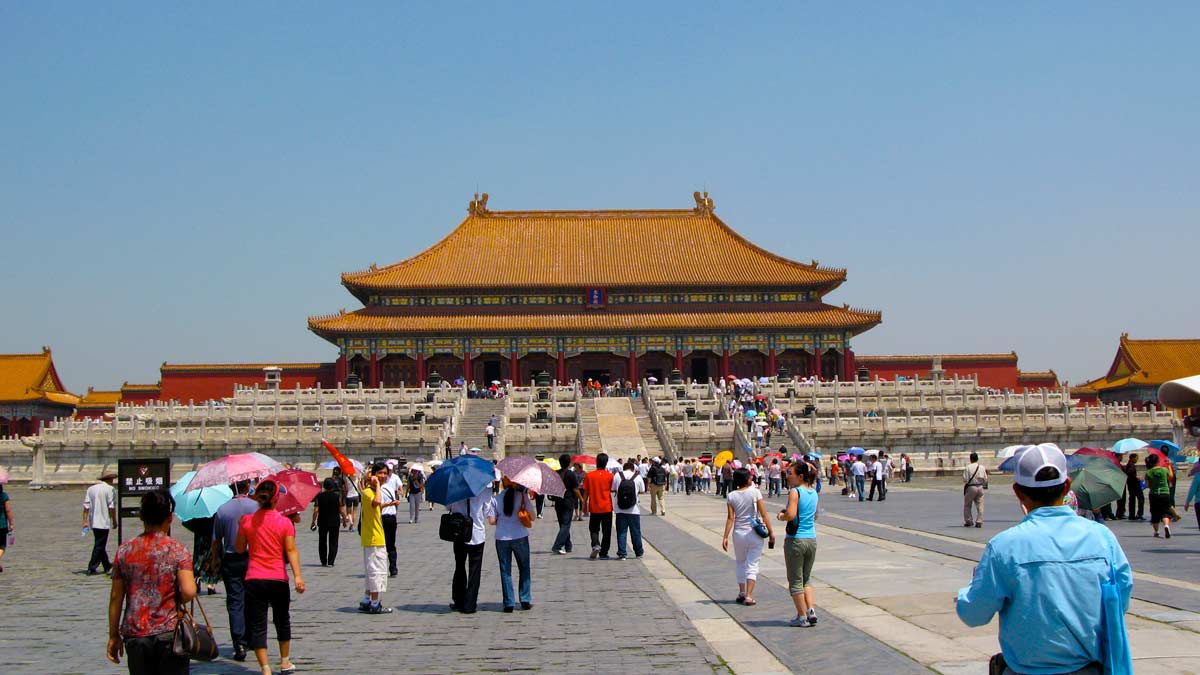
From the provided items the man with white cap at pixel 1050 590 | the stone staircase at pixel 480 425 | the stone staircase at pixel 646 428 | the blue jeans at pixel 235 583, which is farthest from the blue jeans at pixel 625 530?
the stone staircase at pixel 646 428

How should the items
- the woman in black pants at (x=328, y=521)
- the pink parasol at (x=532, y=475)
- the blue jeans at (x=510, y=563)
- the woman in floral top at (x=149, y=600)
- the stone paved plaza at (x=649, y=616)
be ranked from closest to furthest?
1. the woman in floral top at (x=149, y=600)
2. the stone paved plaza at (x=649, y=616)
3. the blue jeans at (x=510, y=563)
4. the pink parasol at (x=532, y=475)
5. the woman in black pants at (x=328, y=521)

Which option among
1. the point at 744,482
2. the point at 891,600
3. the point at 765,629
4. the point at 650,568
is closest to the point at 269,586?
the point at 765,629

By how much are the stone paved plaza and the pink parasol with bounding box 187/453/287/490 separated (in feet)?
4.18

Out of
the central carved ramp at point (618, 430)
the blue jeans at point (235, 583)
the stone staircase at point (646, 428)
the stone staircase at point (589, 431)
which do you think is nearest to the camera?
the blue jeans at point (235, 583)

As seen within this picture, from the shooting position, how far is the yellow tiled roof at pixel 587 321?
62.3 m

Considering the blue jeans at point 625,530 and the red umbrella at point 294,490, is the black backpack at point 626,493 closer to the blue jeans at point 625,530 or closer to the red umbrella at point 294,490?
the blue jeans at point 625,530

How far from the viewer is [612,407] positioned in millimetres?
44969

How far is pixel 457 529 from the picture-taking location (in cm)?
1167

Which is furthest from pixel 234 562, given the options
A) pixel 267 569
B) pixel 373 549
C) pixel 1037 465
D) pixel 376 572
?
pixel 1037 465

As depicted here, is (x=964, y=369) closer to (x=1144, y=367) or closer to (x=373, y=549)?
(x=1144, y=367)

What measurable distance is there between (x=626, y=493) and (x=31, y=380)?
58.7 metres

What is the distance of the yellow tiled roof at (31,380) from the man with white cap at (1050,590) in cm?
6719

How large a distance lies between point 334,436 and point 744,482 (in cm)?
2931

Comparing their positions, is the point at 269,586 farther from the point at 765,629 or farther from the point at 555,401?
the point at 555,401
